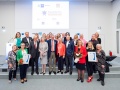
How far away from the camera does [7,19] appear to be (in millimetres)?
12883

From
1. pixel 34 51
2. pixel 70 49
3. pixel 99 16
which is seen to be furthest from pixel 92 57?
pixel 99 16

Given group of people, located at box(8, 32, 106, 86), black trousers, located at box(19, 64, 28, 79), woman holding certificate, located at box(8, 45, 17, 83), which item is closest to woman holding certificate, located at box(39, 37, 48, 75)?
group of people, located at box(8, 32, 106, 86)

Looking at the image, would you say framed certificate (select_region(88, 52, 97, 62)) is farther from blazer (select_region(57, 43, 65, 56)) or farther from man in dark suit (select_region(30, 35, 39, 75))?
man in dark suit (select_region(30, 35, 39, 75))

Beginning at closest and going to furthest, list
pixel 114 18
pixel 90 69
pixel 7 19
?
pixel 90 69
pixel 114 18
pixel 7 19

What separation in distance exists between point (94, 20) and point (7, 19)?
246 inches

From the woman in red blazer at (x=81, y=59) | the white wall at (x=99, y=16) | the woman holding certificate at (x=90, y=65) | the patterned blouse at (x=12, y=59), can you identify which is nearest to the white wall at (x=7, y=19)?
the white wall at (x=99, y=16)

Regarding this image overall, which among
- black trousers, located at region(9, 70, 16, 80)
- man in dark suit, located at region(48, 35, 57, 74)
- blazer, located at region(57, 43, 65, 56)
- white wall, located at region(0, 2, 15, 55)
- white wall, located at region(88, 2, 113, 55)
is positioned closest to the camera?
black trousers, located at region(9, 70, 16, 80)

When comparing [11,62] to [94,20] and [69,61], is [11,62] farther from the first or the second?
[94,20]

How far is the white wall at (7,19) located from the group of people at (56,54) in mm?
6263

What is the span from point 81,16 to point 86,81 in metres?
7.21

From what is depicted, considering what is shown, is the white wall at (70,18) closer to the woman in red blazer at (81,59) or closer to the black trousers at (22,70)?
the woman in red blazer at (81,59)

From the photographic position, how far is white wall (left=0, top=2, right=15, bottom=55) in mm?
12828

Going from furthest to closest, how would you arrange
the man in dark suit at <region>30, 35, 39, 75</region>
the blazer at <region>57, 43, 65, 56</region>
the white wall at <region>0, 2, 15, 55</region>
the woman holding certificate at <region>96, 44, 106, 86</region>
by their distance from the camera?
the white wall at <region>0, 2, 15, 55</region> → the blazer at <region>57, 43, 65, 56</region> → the man in dark suit at <region>30, 35, 39, 75</region> → the woman holding certificate at <region>96, 44, 106, 86</region>

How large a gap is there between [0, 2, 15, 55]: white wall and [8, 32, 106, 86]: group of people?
6263 mm
